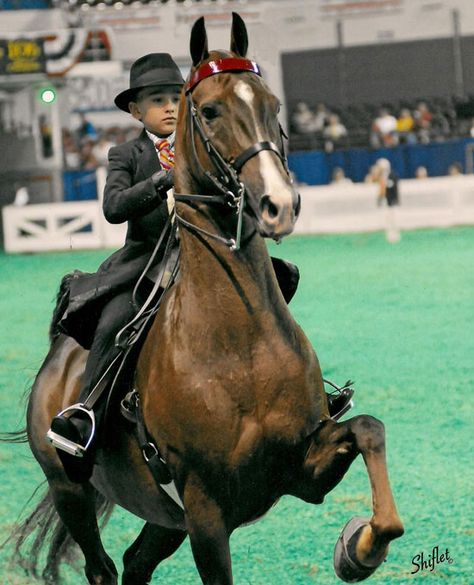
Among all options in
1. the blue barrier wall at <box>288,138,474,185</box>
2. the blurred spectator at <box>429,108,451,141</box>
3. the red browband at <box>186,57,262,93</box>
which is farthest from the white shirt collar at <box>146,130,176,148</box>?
the blurred spectator at <box>429,108,451,141</box>

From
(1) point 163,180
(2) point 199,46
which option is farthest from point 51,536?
(2) point 199,46

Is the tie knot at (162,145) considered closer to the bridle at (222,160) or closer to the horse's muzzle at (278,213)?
the bridle at (222,160)

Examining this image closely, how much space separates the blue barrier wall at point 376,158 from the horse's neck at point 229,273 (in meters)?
26.0

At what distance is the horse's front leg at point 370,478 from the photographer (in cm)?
409

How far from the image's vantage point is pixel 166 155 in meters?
4.97

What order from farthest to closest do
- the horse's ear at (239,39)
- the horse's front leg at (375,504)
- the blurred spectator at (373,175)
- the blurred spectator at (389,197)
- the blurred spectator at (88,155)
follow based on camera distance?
the blurred spectator at (88,155), the blurred spectator at (373,175), the blurred spectator at (389,197), the horse's ear at (239,39), the horse's front leg at (375,504)

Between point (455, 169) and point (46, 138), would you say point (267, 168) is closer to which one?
point (455, 169)

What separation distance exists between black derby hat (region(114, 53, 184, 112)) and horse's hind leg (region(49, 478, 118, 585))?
180 cm

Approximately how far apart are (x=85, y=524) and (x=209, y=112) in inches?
90.7

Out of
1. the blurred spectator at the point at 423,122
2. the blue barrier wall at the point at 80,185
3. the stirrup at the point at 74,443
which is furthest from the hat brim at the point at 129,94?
the blurred spectator at the point at 423,122

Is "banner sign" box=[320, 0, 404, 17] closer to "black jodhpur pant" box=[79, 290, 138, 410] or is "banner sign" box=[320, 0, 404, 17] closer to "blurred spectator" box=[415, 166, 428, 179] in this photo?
"blurred spectator" box=[415, 166, 428, 179]

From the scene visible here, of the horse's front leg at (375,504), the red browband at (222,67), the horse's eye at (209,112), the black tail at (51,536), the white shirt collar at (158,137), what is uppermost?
the red browband at (222,67)

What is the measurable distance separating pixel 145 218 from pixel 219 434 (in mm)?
1229
